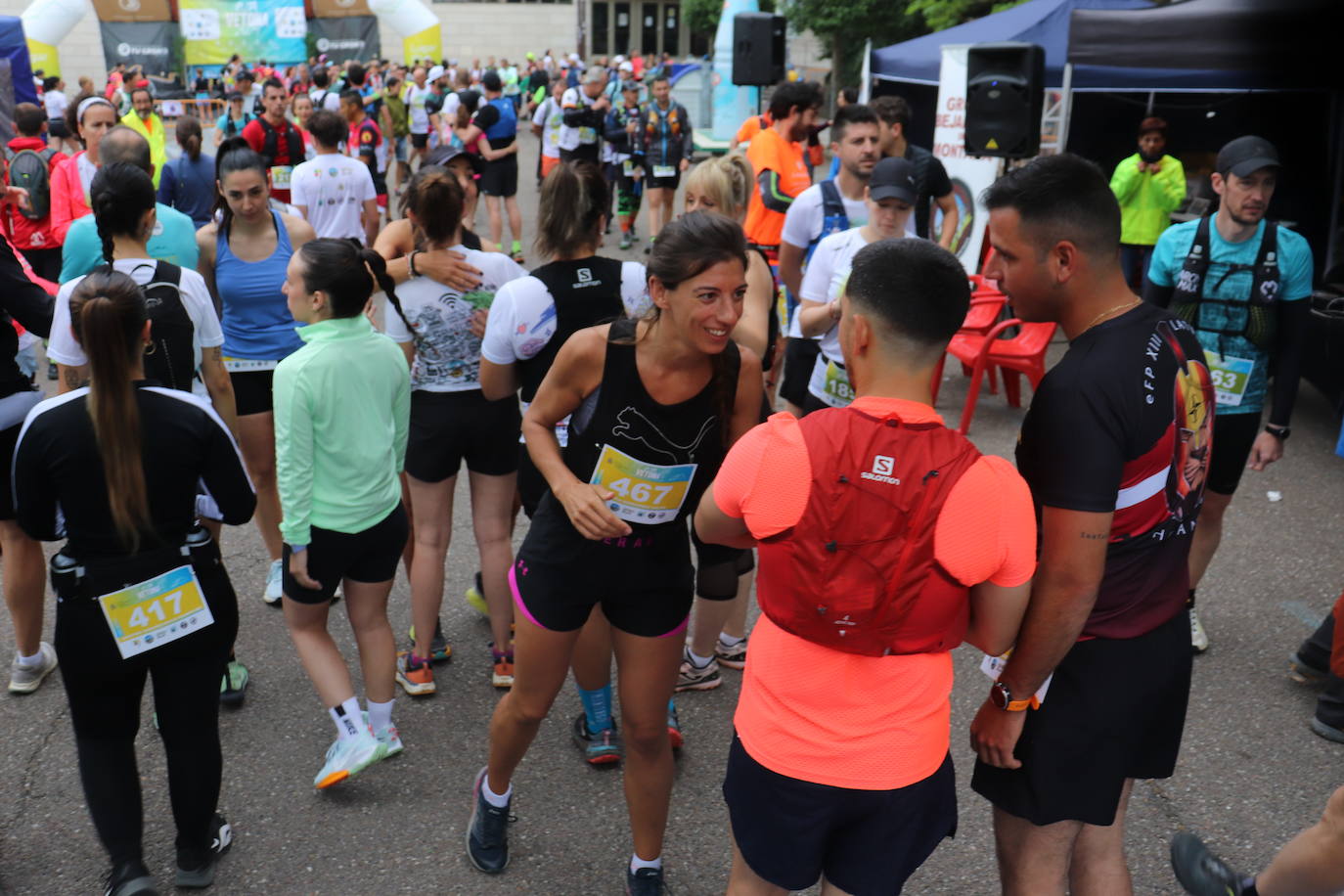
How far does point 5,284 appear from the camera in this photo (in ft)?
11.8

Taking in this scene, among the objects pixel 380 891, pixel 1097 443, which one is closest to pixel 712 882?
pixel 380 891

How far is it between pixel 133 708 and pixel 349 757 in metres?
0.70

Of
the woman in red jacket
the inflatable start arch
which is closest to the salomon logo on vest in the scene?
the woman in red jacket

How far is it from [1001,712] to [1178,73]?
29.4 ft

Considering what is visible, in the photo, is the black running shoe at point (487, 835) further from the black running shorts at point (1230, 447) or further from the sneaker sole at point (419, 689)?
the black running shorts at point (1230, 447)

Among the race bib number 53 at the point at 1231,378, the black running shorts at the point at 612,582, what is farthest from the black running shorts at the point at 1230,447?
the black running shorts at the point at 612,582

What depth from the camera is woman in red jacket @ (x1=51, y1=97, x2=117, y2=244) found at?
22.8 feet

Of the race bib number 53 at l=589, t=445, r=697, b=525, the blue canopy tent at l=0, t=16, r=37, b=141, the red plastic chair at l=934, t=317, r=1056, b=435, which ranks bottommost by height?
the red plastic chair at l=934, t=317, r=1056, b=435

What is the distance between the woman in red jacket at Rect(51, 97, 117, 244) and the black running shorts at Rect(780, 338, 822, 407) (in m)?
4.50

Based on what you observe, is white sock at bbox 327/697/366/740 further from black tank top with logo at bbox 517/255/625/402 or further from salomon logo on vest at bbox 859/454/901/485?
salomon logo on vest at bbox 859/454/901/485

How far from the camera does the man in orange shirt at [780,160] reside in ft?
22.9

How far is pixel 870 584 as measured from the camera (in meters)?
1.84

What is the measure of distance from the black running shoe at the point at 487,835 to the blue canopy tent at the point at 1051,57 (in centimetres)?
722

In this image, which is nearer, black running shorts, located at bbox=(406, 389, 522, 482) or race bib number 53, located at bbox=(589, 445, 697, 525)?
race bib number 53, located at bbox=(589, 445, 697, 525)
